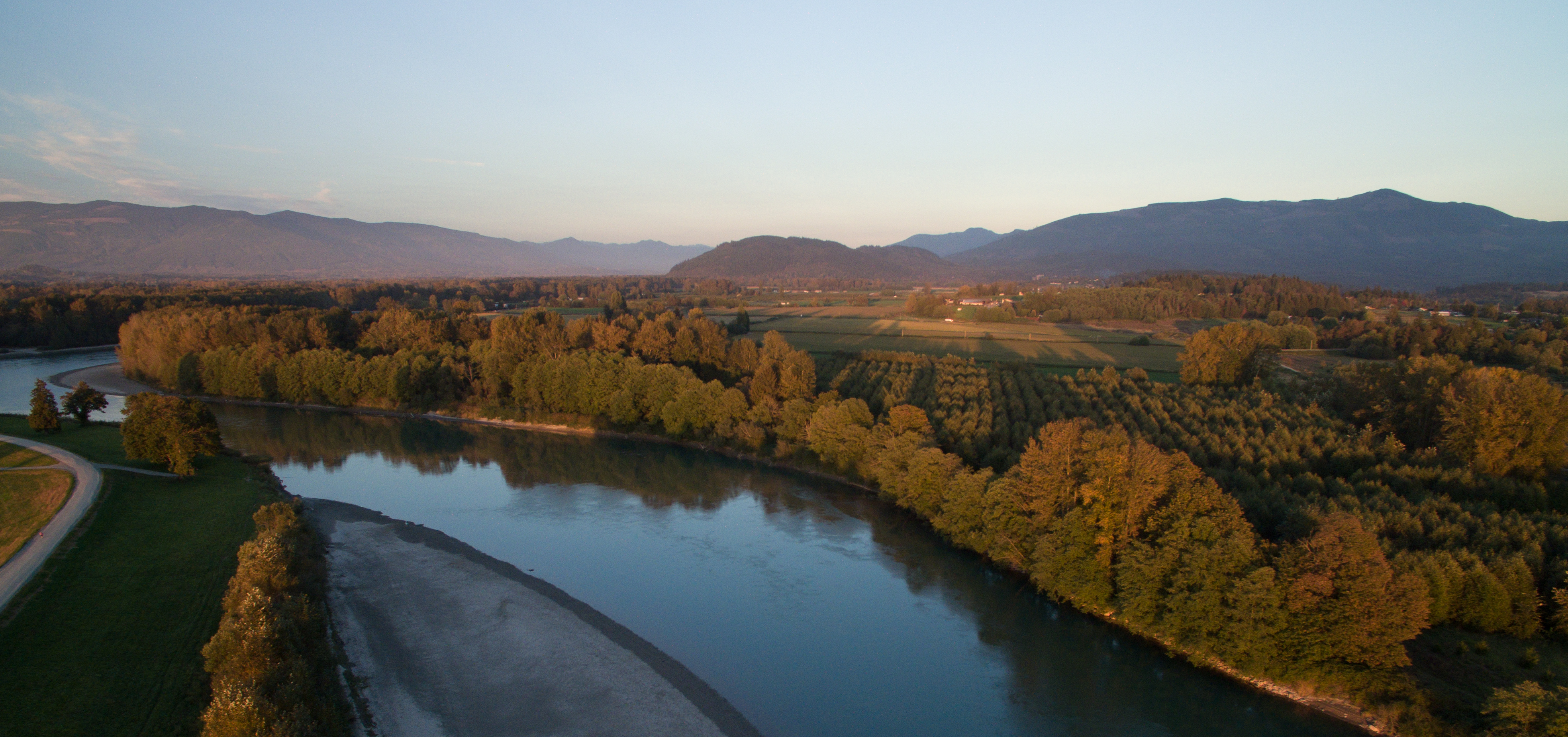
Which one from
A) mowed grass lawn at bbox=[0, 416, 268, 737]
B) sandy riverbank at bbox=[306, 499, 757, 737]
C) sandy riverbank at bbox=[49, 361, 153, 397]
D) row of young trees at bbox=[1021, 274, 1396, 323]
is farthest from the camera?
row of young trees at bbox=[1021, 274, 1396, 323]

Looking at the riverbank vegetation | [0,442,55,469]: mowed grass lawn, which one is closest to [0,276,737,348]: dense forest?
[0,442,55,469]: mowed grass lawn

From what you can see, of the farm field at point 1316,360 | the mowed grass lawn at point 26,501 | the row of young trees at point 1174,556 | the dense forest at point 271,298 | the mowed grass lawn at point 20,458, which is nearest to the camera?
the row of young trees at point 1174,556

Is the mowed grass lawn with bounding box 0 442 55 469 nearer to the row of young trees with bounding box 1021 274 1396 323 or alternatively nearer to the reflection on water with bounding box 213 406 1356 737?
the reflection on water with bounding box 213 406 1356 737

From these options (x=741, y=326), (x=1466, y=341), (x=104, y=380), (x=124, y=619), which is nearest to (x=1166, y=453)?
(x=124, y=619)

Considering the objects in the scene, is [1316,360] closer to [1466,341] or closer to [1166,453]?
[1466,341]

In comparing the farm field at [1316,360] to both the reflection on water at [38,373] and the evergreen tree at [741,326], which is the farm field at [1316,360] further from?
the reflection on water at [38,373]

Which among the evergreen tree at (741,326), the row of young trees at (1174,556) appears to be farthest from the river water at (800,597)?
the evergreen tree at (741,326)
